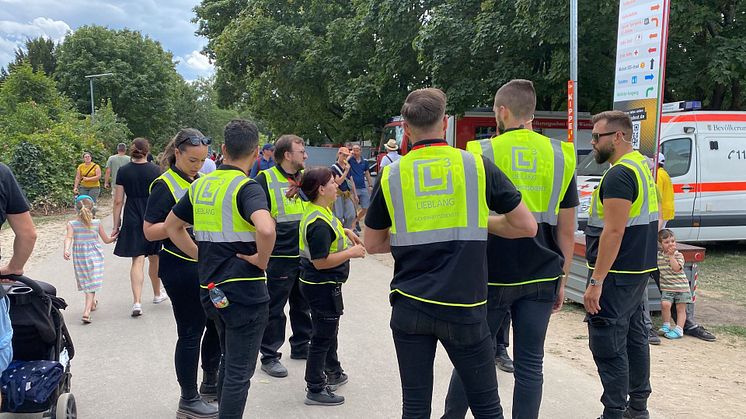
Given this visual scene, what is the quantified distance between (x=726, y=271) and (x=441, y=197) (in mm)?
8708

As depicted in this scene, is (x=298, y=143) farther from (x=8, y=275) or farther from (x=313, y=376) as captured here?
(x=8, y=275)

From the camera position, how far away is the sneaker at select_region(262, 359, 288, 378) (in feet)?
15.7

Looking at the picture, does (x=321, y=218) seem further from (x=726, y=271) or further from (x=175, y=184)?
(x=726, y=271)

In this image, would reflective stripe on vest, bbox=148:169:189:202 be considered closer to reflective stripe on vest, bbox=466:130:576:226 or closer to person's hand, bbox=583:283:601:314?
reflective stripe on vest, bbox=466:130:576:226

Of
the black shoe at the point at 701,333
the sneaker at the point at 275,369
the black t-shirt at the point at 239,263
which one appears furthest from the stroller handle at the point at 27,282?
the black shoe at the point at 701,333

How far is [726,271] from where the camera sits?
9.34 meters

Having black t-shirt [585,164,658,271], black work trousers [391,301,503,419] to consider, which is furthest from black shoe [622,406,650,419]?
black work trousers [391,301,503,419]

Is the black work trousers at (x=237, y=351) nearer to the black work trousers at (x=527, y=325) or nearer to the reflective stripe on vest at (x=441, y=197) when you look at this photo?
the reflective stripe on vest at (x=441, y=197)

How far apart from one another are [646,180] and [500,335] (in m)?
1.96

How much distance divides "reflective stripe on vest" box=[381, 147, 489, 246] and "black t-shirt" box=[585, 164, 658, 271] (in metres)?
1.31

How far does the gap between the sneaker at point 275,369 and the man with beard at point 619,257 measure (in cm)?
243

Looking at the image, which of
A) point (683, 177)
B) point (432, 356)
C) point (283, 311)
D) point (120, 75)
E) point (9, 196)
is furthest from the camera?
point (120, 75)

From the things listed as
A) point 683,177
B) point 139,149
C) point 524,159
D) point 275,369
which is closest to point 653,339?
point 524,159

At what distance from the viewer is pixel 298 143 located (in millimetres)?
4934
